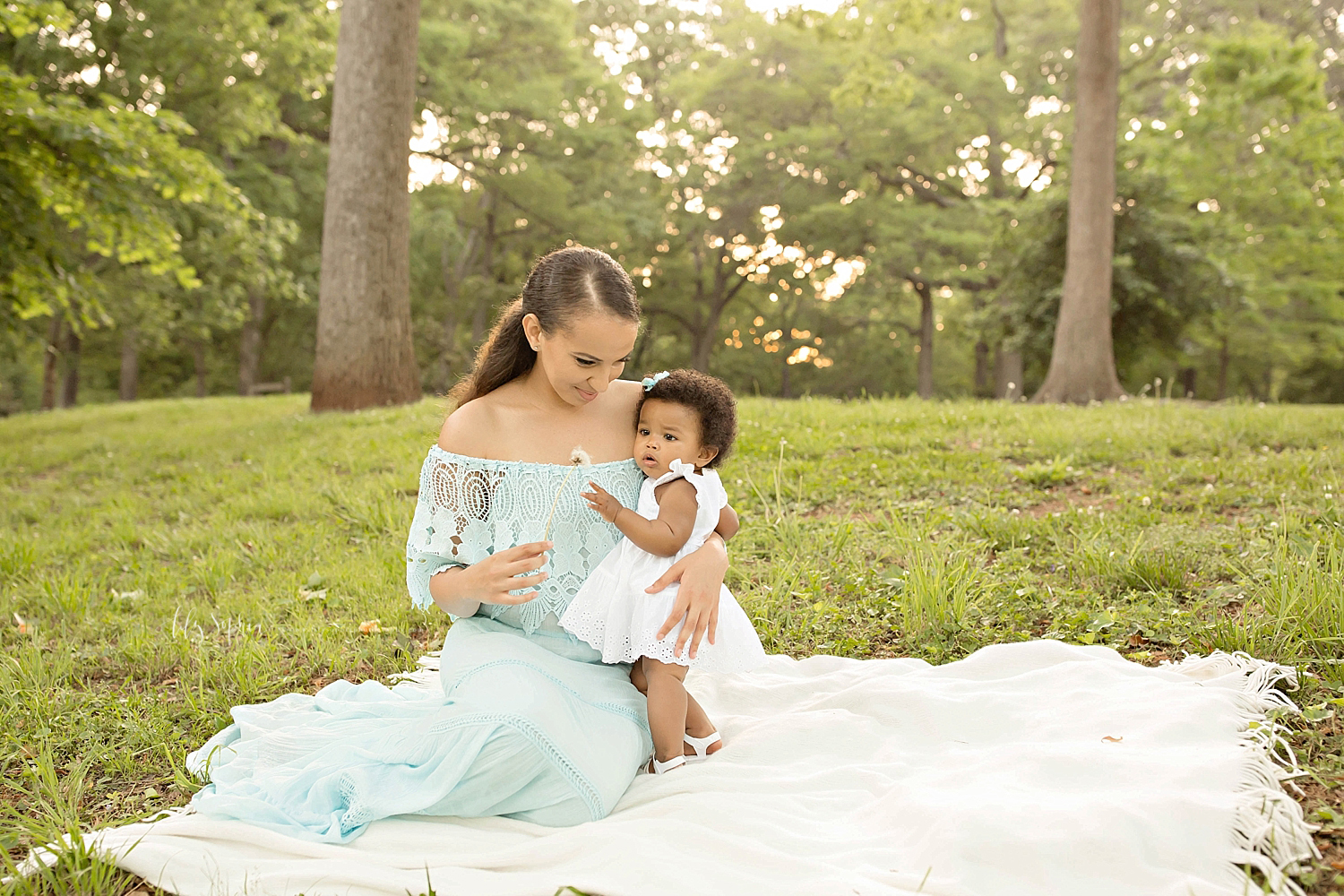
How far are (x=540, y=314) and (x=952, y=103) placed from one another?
66.1 feet

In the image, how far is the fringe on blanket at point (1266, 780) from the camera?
6.19 ft

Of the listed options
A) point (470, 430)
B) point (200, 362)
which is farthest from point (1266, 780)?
point (200, 362)

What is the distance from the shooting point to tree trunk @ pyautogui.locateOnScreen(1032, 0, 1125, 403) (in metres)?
10.1

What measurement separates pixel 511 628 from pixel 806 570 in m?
1.77

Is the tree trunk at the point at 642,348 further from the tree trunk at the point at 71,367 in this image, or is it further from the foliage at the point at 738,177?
the tree trunk at the point at 71,367

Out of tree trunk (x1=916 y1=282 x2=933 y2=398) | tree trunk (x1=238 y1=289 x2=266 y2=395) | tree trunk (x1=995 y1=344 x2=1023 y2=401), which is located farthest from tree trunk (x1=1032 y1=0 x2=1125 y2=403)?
tree trunk (x1=238 y1=289 x2=266 y2=395)

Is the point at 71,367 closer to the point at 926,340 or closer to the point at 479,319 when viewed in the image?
the point at 479,319

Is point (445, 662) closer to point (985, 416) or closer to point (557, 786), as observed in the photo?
point (557, 786)

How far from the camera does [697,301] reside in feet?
90.9

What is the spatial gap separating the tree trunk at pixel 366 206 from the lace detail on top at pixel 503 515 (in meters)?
7.39

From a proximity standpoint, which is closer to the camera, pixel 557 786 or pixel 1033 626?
pixel 557 786

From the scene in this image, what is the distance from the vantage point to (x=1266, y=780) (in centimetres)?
213

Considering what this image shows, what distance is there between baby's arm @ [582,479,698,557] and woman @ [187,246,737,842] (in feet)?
0.29

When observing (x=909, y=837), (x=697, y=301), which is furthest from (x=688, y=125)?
(x=909, y=837)
